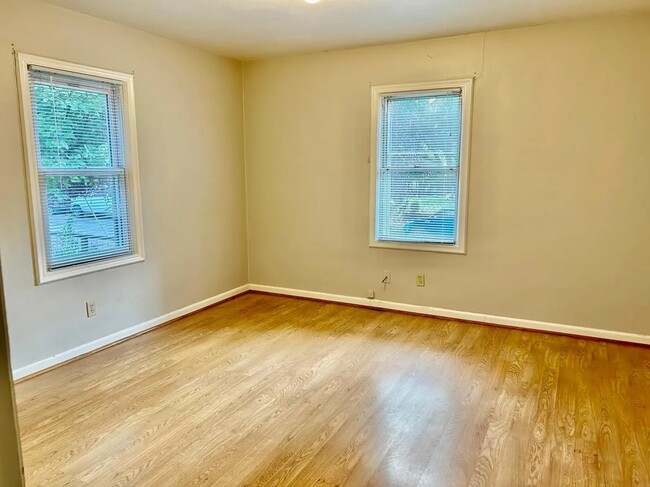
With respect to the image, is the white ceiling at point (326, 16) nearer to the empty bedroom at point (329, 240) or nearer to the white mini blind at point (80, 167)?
the empty bedroom at point (329, 240)

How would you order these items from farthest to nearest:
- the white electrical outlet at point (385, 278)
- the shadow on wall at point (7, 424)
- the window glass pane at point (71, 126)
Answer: the white electrical outlet at point (385, 278), the window glass pane at point (71, 126), the shadow on wall at point (7, 424)

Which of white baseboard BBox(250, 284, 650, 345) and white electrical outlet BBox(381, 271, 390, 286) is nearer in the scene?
white baseboard BBox(250, 284, 650, 345)

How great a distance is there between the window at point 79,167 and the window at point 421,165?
6.83 feet

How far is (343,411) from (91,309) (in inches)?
81.4

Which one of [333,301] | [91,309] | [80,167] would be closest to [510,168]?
[333,301]

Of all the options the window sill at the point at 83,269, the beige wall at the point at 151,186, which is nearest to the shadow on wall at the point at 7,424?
the beige wall at the point at 151,186

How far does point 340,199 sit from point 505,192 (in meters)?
1.49

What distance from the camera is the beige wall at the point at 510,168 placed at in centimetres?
338

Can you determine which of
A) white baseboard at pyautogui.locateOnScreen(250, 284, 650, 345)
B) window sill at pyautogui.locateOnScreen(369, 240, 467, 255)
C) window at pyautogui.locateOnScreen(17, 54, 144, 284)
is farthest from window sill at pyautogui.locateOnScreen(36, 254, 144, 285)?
window sill at pyautogui.locateOnScreen(369, 240, 467, 255)

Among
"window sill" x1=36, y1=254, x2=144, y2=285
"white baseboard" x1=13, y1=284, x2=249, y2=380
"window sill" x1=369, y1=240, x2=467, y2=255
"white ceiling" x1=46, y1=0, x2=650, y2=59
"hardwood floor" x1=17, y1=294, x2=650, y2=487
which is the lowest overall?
"hardwood floor" x1=17, y1=294, x2=650, y2=487

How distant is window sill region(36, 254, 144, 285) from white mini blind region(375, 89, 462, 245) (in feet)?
7.10

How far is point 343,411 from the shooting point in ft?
8.40

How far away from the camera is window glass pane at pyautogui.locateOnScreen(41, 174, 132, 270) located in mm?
3129

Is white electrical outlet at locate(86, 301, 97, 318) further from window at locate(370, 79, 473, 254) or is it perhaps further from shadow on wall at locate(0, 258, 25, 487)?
shadow on wall at locate(0, 258, 25, 487)
